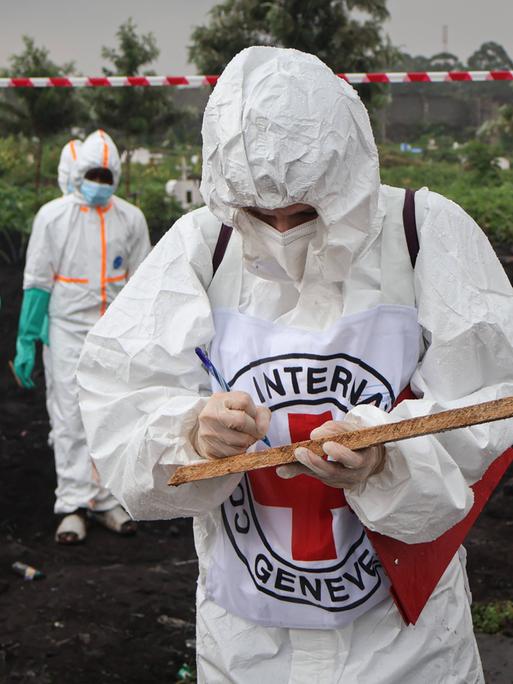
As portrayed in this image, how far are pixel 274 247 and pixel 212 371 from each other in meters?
0.27

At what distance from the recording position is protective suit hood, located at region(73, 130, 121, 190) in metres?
5.84

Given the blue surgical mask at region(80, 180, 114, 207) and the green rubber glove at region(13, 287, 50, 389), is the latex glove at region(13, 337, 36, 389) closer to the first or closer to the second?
the green rubber glove at region(13, 287, 50, 389)

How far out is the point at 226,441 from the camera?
6.48ft

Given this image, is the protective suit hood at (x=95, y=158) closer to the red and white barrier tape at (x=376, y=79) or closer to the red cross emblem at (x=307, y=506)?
the red and white barrier tape at (x=376, y=79)

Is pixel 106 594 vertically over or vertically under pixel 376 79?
under

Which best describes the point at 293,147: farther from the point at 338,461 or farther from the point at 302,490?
the point at 302,490

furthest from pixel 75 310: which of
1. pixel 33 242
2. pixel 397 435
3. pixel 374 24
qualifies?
pixel 374 24

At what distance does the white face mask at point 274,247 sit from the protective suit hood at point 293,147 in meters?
0.03

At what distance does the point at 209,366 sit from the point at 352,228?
377mm

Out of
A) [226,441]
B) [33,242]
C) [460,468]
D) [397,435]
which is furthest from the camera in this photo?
[33,242]

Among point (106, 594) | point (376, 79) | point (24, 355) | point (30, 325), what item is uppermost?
point (376, 79)

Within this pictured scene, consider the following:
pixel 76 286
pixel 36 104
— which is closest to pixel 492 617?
pixel 76 286

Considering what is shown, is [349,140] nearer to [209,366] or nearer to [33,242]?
[209,366]

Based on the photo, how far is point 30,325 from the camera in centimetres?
591
